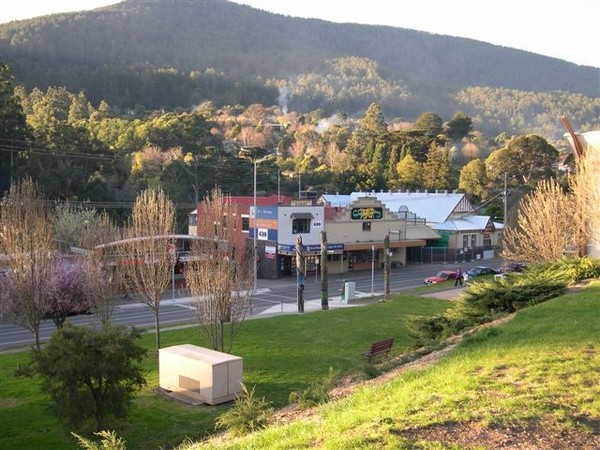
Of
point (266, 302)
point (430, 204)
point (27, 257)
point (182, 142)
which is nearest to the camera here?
point (27, 257)

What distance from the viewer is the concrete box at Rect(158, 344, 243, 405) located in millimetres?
17547

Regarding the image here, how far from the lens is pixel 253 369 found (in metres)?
20.9

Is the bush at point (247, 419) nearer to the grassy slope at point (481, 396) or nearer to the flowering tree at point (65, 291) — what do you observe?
the grassy slope at point (481, 396)

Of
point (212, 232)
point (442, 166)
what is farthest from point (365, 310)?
point (442, 166)

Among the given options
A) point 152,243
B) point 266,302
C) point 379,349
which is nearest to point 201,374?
point 379,349

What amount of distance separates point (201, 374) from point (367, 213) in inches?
1699

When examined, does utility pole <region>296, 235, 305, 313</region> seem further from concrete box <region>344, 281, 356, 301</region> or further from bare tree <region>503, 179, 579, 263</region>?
bare tree <region>503, 179, 579, 263</region>

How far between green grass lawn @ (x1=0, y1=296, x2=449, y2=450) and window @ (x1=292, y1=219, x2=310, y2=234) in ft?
70.9

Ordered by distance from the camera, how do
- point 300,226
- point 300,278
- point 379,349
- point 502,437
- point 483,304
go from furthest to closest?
point 300,226
point 300,278
point 379,349
point 483,304
point 502,437

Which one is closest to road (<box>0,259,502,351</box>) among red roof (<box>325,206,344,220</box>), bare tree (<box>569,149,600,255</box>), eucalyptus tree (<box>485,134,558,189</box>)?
red roof (<box>325,206,344,220</box>)

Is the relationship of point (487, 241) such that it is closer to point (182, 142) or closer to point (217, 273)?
point (182, 142)

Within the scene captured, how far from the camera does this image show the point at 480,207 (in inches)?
3127

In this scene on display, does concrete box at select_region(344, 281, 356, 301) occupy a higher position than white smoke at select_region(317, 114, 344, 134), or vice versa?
white smoke at select_region(317, 114, 344, 134)

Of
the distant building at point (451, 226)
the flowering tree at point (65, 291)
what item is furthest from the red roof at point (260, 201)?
the flowering tree at point (65, 291)
